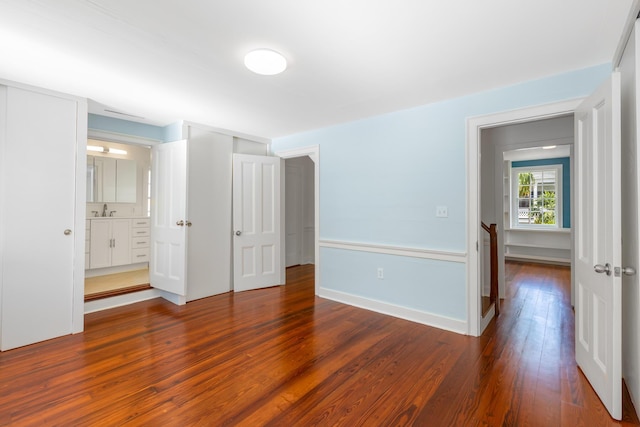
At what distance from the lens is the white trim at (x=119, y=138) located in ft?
11.6

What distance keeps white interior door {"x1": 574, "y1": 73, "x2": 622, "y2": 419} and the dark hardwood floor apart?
0.70 ft

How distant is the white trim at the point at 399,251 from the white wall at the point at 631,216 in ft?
3.97

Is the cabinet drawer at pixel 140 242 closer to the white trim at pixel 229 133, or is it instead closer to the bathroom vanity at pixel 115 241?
the bathroom vanity at pixel 115 241

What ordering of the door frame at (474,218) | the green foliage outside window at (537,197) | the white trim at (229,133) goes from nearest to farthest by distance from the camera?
the door frame at (474,218) → the white trim at (229,133) → the green foliage outside window at (537,197)

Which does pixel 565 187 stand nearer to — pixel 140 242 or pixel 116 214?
pixel 140 242

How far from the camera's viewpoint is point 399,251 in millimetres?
3400

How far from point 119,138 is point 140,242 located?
7.90 ft

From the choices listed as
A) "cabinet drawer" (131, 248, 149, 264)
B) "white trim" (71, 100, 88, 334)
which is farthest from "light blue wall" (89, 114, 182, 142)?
"cabinet drawer" (131, 248, 149, 264)

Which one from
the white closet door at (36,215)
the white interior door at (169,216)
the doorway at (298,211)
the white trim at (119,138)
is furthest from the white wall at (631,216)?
the doorway at (298,211)

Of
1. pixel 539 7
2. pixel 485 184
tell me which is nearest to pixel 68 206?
pixel 539 7

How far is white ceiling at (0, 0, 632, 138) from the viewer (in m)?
1.69

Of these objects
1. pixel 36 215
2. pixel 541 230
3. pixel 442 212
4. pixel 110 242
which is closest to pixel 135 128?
pixel 36 215

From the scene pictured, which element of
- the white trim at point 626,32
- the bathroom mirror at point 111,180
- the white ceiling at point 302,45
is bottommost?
the bathroom mirror at point 111,180

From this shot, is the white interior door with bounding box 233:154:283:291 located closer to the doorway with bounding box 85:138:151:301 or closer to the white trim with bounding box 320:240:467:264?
the white trim with bounding box 320:240:467:264
